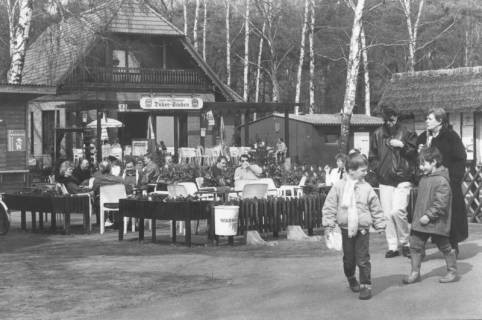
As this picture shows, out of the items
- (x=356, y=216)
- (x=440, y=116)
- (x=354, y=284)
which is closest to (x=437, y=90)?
(x=440, y=116)

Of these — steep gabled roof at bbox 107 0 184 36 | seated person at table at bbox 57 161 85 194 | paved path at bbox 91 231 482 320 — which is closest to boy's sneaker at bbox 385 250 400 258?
paved path at bbox 91 231 482 320

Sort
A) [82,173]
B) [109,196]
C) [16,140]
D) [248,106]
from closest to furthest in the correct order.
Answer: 1. [109,196]
2. [82,173]
3. [16,140]
4. [248,106]

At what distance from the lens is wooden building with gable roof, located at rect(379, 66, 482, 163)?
→ 3019cm

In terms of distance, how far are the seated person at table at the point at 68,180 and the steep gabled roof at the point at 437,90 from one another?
1591cm

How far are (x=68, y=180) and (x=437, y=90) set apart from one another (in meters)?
19.0

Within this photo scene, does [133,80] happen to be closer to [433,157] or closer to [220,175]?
[220,175]

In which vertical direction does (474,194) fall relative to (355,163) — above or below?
below

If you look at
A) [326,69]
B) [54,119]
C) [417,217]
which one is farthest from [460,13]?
[417,217]

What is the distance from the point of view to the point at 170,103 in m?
30.8

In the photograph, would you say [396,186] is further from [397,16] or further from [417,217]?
[397,16]

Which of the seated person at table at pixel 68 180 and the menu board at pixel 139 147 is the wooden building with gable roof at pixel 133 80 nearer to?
the menu board at pixel 139 147

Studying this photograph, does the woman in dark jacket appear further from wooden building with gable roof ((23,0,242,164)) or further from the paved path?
wooden building with gable roof ((23,0,242,164))

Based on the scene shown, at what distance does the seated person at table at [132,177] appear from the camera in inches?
738

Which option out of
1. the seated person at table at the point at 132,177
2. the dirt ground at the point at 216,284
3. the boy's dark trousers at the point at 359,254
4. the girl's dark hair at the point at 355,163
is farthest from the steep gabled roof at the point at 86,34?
the boy's dark trousers at the point at 359,254
